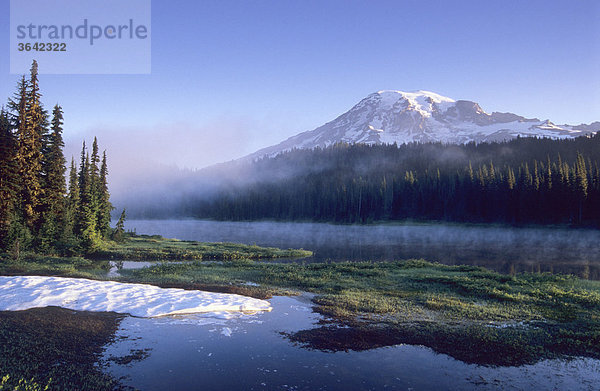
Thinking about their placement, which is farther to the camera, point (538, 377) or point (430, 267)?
point (430, 267)

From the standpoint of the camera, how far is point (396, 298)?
2505 cm

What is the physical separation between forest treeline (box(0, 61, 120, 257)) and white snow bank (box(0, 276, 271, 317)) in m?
20.2

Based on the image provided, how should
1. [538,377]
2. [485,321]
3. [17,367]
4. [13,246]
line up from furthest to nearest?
[13,246] → [485,321] → [538,377] → [17,367]

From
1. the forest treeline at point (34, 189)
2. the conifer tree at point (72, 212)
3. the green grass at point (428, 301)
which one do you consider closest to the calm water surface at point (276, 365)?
the green grass at point (428, 301)

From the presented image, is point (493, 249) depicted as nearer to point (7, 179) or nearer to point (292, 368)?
point (292, 368)

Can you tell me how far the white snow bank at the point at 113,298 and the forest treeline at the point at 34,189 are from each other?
2023cm

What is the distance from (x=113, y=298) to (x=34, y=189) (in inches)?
1366

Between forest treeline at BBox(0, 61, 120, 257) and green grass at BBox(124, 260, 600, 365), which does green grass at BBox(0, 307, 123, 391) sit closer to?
green grass at BBox(124, 260, 600, 365)

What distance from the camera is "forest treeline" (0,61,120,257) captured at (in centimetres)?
4091

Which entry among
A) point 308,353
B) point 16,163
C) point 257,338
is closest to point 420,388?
point 308,353

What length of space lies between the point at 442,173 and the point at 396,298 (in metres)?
148

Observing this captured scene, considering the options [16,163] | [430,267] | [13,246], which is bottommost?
[430,267]

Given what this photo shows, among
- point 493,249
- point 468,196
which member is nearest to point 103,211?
point 493,249

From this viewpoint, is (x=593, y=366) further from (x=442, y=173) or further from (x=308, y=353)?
(x=442, y=173)
